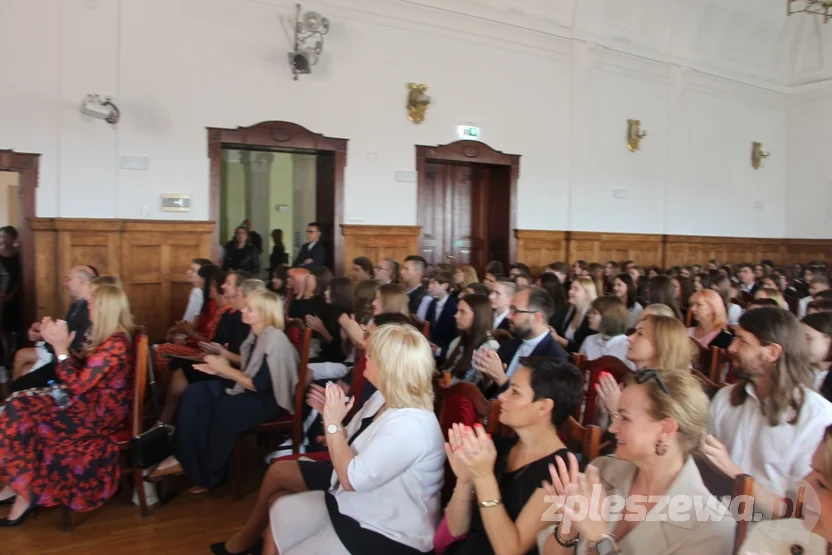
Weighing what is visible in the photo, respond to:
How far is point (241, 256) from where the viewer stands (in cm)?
890

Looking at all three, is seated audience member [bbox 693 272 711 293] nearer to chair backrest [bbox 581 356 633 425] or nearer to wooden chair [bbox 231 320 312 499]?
chair backrest [bbox 581 356 633 425]

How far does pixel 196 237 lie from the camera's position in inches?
319

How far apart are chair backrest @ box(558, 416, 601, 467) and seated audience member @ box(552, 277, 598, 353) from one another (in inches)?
110

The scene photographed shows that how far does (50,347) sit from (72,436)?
131 cm

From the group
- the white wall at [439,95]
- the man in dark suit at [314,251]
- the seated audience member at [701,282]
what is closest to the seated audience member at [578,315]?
the seated audience member at [701,282]

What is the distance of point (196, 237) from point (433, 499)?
653 centimetres

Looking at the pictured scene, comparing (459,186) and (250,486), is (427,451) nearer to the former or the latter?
(250,486)

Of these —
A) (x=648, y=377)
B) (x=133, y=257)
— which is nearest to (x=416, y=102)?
(x=133, y=257)

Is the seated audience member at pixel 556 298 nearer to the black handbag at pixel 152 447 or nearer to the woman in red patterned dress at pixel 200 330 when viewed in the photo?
the woman in red patterned dress at pixel 200 330

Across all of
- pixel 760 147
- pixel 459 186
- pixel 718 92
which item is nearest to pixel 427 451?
pixel 459 186

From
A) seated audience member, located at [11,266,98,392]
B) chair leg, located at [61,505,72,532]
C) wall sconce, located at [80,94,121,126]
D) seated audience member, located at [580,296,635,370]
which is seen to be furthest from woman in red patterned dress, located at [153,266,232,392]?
seated audience member, located at [580,296,635,370]

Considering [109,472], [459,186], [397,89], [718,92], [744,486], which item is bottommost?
[109,472]

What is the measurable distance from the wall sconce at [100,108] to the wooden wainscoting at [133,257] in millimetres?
1203

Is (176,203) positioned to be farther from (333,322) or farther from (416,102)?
(333,322)
